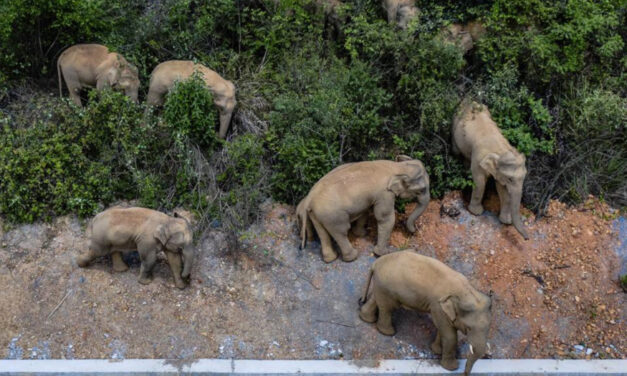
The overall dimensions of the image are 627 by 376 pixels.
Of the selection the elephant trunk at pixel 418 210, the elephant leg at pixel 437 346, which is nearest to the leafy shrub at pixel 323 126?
the elephant trunk at pixel 418 210

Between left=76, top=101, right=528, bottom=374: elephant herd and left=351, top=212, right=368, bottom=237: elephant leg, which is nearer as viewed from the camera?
left=76, top=101, right=528, bottom=374: elephant herd

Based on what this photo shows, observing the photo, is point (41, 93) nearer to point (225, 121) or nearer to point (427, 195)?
point (225, 121)

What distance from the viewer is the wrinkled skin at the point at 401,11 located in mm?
10703

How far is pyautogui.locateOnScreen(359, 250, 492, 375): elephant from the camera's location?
7176 mm

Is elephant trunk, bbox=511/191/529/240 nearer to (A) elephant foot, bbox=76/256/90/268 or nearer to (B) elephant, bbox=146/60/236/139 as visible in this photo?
(B) elephant, bbox=146/60/236/139

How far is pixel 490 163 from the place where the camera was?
9055 mm

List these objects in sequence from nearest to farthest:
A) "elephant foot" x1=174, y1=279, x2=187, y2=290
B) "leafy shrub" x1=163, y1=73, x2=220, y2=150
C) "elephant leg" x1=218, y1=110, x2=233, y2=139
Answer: "elephant foot" x1=174, y1=279, x2=187, y2=290, "leafy shrub" x1=163, y1=73, x2=220, y2=150, "elephant leg" x1=218, y1=110, x2=233, y2=139

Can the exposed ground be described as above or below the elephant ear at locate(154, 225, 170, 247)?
below

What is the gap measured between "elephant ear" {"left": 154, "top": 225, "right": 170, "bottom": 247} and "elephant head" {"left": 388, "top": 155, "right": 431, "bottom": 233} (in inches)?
111

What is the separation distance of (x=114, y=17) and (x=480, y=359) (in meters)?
7.74

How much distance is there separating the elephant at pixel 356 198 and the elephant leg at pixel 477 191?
83cm

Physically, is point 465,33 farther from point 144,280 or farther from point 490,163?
point 144,280

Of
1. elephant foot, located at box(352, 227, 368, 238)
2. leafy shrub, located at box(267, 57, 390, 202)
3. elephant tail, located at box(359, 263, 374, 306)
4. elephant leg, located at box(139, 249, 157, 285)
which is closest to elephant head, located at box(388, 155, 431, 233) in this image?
elephant foot, located at box(352, 227, 368, 238)

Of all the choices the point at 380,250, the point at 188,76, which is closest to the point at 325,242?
the point at 380,250
